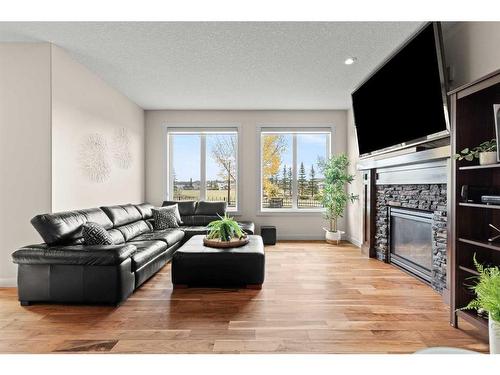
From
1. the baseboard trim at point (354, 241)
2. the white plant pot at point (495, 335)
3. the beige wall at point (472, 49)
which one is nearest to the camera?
the white plant pot at point (495, 335)

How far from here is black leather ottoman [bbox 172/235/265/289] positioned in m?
3.43

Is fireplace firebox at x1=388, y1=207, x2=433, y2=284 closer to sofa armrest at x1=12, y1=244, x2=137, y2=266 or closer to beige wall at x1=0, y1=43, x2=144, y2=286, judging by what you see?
sofa armrest at x1=12, y1=244, x2=137, y2=266

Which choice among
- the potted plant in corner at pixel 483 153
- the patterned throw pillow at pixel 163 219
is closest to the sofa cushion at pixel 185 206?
the patterned throw pillow at pixel 163 219

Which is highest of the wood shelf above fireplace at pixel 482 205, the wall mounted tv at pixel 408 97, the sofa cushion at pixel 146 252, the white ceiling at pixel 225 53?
the white ceiling at pixel 225 53

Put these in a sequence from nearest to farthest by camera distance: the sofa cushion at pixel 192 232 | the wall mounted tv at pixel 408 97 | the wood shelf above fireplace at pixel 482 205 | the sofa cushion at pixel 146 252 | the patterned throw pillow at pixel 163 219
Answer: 1. the wood shelf above fireplace at pixel 482 205
2. the wall mounted tv at pixel 408 97
3. the sofa cushion at pixel 146 252
4. the sofa cushion at pixel 192 232
5. the patterned throw pillow at pixel 163 219

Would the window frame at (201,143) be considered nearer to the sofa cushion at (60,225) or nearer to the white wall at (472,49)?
the sofa cushion at (60,225)

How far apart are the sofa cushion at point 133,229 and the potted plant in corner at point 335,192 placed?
3353 millimetres

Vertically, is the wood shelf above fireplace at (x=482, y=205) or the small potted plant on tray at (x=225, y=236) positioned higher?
the wood shelf above fireplace at (x=482, y=205)

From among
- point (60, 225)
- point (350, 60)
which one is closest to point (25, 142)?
point (60, 225)

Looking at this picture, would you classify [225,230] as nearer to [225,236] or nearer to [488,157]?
[225,236]

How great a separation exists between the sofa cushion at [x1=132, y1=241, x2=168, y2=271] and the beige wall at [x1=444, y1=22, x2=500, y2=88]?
362 centimetres

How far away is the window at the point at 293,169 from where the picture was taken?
679 centimetres

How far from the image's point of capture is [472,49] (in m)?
2.90

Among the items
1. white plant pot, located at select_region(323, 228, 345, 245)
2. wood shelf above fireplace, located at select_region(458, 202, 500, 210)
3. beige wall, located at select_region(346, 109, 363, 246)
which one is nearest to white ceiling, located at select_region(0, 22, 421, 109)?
beige wall, located at select_region(346, 109, 363, 246)
